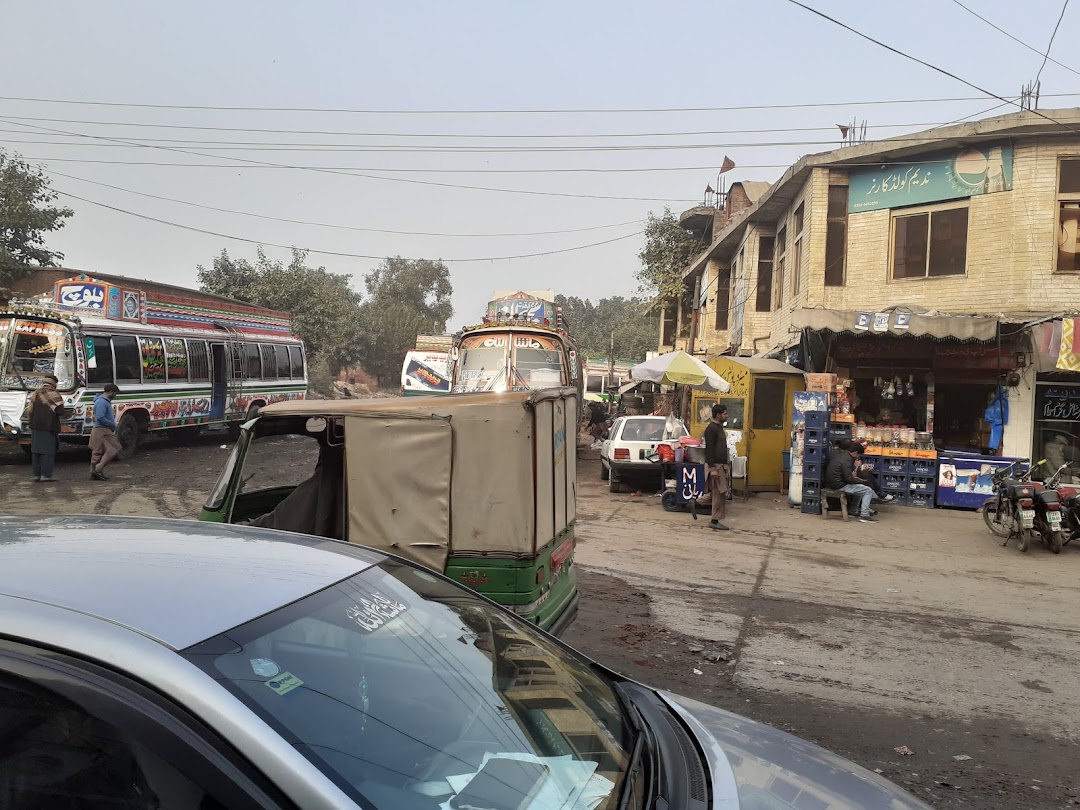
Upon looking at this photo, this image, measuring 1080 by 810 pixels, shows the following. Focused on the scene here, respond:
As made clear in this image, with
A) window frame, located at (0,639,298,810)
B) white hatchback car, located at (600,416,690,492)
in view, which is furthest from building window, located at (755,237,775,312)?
window frame, located at (0,639,298,810)

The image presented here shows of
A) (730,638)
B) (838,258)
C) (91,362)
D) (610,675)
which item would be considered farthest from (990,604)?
(91,362)

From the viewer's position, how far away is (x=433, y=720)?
1.89 meters

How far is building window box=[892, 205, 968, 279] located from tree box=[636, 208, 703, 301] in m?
16.5

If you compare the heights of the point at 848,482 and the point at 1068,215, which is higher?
the point at 1068,215

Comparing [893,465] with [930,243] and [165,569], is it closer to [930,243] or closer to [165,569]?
[930,243]

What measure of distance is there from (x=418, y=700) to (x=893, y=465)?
1346 centimetres

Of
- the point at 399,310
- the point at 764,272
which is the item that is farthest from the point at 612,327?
the point at 764,272

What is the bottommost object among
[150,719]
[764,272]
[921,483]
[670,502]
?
[670,502]

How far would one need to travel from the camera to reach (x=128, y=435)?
1614cm

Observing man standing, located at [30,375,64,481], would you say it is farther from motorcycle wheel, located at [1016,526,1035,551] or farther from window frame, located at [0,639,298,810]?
motorcycle wheel, located at [1016,526,1035,551]

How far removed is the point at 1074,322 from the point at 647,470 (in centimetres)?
743

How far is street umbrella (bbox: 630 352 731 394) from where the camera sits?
1392 cm

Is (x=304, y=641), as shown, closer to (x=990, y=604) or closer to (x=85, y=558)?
(x=85, y=558)

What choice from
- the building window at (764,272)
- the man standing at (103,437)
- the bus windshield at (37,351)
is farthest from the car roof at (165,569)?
the building window at (764,272)
